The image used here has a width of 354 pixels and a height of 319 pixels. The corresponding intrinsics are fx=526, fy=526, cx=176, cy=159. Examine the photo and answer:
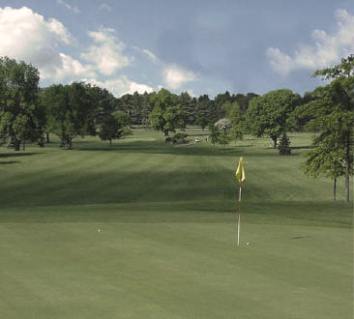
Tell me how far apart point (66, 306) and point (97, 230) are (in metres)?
9.33

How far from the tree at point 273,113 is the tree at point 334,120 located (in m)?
66.4

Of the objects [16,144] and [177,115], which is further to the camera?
[177,115]

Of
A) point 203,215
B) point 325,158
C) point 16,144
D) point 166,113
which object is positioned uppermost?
point 166,113

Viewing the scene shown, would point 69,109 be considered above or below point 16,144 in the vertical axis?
above

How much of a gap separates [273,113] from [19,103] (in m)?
49.2

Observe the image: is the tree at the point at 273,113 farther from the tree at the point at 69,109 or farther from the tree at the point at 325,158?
the tree at the point at 325,158

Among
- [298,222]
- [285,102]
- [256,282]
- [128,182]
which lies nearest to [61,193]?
[128,182]

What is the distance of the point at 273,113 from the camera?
105 m

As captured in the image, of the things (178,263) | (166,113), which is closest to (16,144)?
(166,113)

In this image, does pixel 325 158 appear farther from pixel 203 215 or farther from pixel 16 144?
pixel 16 144

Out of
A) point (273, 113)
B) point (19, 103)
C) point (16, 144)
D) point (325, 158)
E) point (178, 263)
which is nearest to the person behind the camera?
point (178, 263)

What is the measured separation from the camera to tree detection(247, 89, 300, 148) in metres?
105

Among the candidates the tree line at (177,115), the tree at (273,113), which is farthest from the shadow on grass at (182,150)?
the tree at (273,113)

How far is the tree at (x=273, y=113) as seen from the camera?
105m
